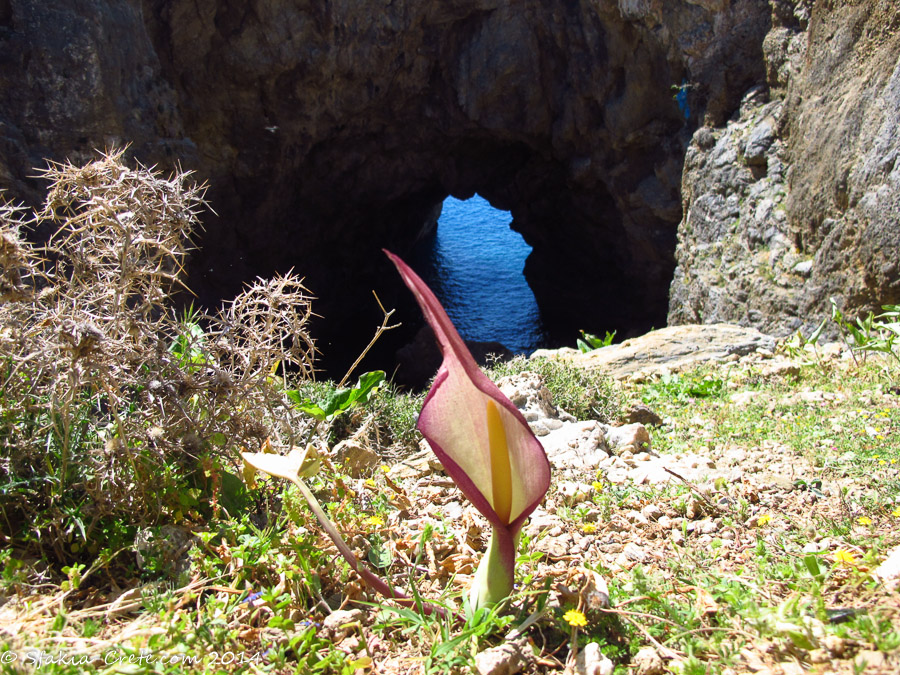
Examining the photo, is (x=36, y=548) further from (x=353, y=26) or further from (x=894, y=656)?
(x=353, y=26)

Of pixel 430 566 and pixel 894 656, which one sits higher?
pixel 894 656

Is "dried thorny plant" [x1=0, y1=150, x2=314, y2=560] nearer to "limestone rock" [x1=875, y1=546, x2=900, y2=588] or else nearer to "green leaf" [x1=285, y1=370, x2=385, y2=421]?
"green leaf" [x1=285, y1=370, x2=385, y2=421]

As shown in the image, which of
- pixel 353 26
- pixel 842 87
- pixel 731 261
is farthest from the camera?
pixel 353 26

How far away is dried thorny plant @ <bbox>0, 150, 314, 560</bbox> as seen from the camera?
4.45 ft

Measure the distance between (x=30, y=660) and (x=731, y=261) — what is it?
633cm

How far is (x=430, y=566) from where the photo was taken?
1.50 meters

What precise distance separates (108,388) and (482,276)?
1332cm

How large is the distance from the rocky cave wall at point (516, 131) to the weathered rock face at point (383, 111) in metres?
0.03

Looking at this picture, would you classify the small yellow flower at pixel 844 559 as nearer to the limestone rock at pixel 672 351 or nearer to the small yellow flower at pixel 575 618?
the small yellow flower at pixel 575 618

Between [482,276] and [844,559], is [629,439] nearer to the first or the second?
[844,559]

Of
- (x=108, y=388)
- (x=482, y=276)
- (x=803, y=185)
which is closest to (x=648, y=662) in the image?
(x=108, y=388)

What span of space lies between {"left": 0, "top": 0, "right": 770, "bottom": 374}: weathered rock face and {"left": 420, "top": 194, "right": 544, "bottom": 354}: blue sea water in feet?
4.40

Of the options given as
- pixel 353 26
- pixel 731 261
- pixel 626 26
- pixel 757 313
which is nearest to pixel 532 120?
pixel 626 26

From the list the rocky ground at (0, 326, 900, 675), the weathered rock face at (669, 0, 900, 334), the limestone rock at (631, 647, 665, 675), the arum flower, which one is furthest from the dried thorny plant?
the weathered rock face at (669, 0, 900, 334)
